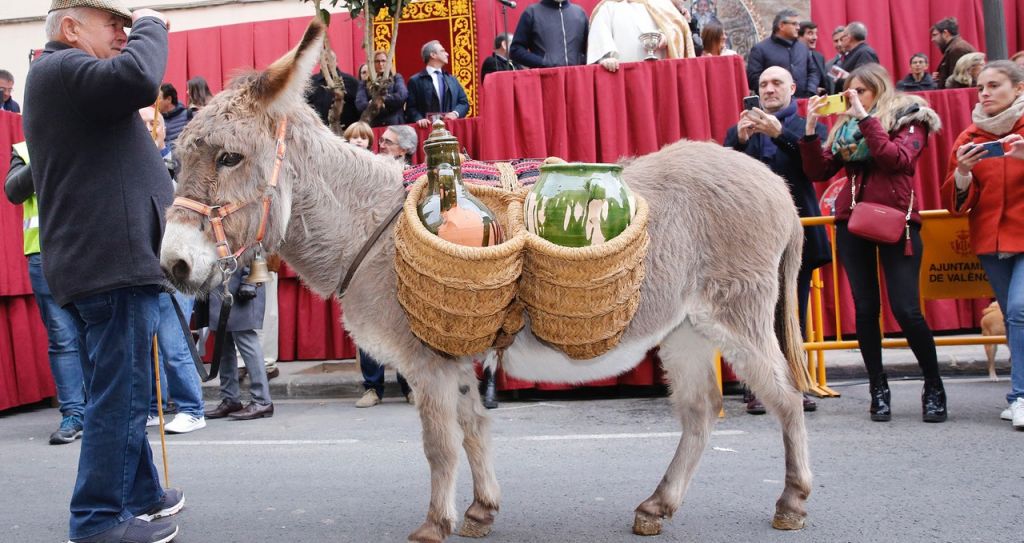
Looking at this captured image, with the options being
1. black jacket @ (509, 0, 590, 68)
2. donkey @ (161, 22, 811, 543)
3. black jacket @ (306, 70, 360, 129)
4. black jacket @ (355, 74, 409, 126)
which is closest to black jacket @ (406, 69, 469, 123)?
black jacket @ (355, 74, 409, 126)

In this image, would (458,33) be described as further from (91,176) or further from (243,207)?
(243,207)

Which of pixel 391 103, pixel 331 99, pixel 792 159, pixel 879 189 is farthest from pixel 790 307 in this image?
pixel 331 99

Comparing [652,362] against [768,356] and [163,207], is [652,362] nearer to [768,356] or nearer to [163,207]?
[768,356]

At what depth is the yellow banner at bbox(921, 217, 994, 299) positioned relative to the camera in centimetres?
632

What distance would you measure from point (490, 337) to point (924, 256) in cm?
465

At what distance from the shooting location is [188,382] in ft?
21.1

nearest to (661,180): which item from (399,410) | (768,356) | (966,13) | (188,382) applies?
(768,356)

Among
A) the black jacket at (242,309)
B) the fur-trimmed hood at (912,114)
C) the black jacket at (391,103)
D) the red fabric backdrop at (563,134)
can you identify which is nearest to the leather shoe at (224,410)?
the black jacket at (242,309)

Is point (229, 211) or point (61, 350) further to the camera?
point (61, 350)

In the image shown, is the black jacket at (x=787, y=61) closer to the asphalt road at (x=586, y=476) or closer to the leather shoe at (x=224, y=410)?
the asphalt road at (x=586, y=476)

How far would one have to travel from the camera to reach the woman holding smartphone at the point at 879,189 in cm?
552

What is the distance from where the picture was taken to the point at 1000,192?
18.3 feet

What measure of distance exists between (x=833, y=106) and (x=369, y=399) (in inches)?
179

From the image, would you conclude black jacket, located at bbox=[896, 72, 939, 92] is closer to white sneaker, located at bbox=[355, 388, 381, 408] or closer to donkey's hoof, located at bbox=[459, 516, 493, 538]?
white sneaker, located at bbox=[355, 388, 381, 408]
